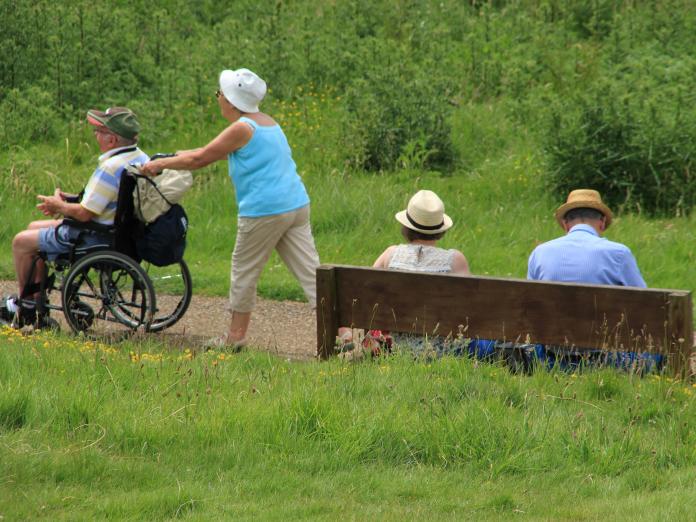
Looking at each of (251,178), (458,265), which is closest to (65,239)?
(251,178)

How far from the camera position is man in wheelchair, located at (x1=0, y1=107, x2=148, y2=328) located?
7.05m

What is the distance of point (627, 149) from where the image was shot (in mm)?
10375

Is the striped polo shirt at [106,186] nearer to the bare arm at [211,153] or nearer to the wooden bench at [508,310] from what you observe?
the bare arm at [211,153]

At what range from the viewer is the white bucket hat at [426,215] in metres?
6.14

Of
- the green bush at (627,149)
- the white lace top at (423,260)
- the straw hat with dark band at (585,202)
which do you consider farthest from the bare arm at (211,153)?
the green bush at (627,149)

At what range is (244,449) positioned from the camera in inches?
183

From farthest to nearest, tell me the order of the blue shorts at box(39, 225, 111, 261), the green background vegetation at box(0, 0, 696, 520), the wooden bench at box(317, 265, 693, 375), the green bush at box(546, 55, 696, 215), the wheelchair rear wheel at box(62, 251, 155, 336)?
the green bush at box(546, 55, 696, 215), the blue shorts at box(39, 225, 111, 261), the wheelchair rear wheel at box(62, 251, 155, 336), the wooden bench at box(317, 265, 693, 375), the green background vegetation at box(0, 0, 696, 520)

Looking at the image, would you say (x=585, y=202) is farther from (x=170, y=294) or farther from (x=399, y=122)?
(x=399, y=122)

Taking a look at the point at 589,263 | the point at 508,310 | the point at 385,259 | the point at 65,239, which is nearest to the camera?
the point at 508,310

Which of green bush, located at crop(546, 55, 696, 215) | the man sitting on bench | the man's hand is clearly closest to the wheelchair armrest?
the man's hand

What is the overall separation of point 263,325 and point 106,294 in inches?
53.4

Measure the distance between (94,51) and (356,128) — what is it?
3431mm

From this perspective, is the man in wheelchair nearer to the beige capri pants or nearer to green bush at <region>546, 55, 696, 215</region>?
the beige capri pants

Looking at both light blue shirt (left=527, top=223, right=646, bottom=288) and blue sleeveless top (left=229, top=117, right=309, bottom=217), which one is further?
blue sleeveless top (left=229, top=117, right=309, bottom=217)
